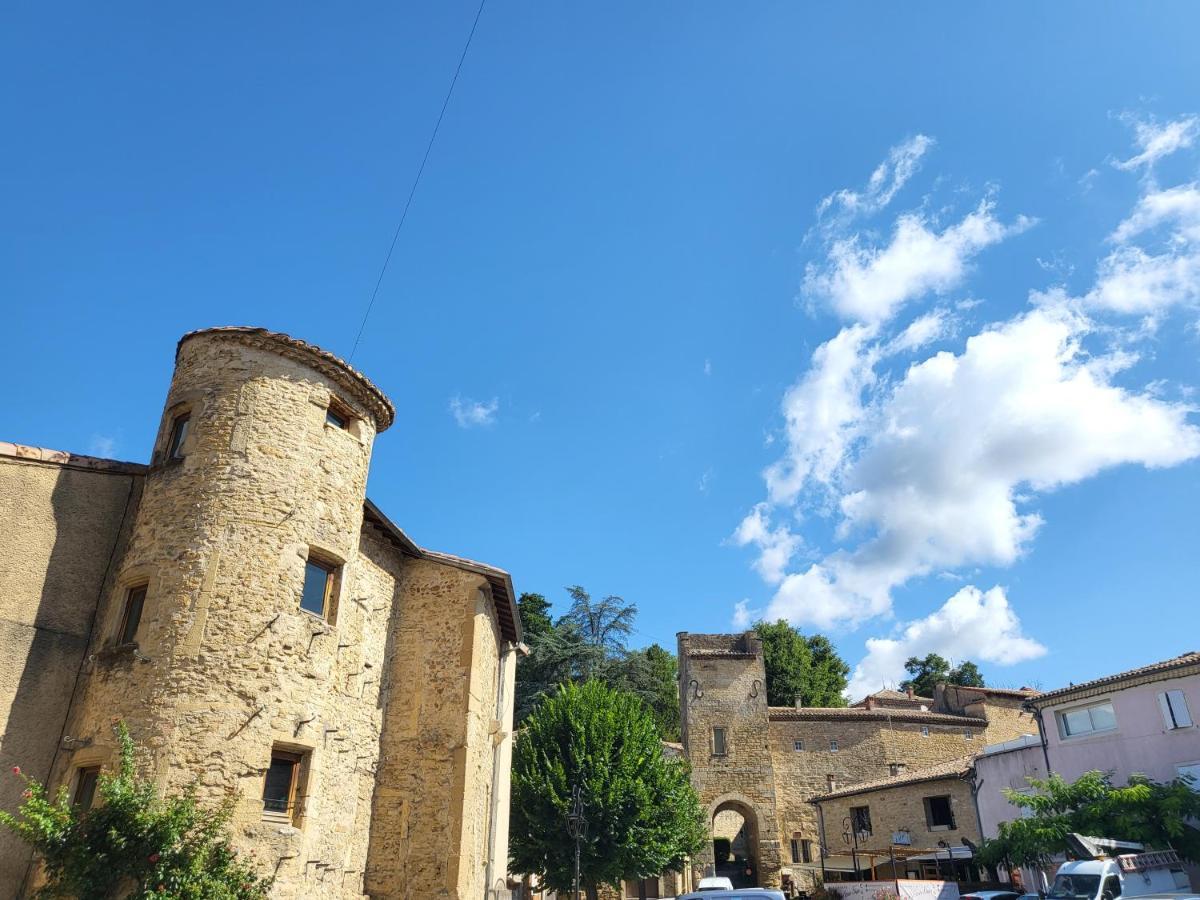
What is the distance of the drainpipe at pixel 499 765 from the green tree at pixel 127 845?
30.8ft

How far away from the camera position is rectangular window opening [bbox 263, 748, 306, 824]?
43.7 ft

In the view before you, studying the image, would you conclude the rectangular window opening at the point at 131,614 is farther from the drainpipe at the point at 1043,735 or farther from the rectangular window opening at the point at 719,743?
the rectangular window opening at the point at 719,743

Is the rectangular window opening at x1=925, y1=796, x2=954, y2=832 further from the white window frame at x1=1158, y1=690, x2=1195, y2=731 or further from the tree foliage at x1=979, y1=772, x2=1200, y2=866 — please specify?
the white window frame at x1=1158, y1=690, x2=1195, y2=731

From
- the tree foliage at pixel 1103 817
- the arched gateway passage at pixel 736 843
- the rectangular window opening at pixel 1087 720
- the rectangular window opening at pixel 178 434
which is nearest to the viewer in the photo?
the rectangular window opening at pixel 178 434

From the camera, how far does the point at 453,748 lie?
17.1 meters

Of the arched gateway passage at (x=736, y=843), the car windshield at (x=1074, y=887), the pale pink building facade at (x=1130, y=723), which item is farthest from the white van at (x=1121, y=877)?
the arched gateway passage at (x=736, y=843)

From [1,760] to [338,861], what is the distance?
574cm

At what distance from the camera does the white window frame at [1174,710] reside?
21812 millimetres

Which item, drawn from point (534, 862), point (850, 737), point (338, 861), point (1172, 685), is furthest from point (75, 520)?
point (850, 737)

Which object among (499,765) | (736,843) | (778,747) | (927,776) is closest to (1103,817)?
(927,776)

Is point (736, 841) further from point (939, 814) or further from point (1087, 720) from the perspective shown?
point (1087, 720)

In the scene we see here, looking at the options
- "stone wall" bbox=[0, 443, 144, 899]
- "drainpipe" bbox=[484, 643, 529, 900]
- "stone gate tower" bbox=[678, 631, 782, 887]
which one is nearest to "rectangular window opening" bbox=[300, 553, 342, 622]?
"stone wall" bbox=[0, 443, 144, 899]

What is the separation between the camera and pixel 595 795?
25.0 metres

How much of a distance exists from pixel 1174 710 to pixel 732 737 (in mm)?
23843
